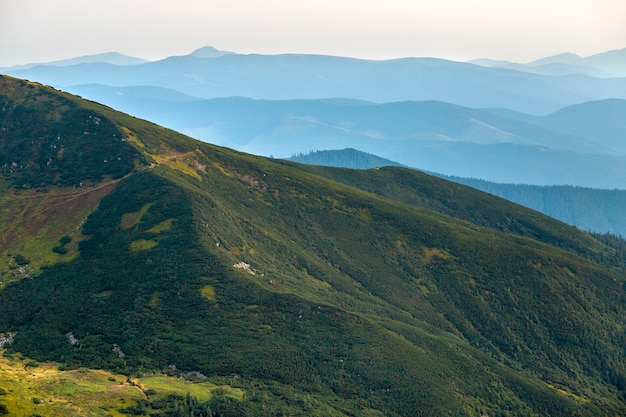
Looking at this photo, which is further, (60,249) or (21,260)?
(60,249)

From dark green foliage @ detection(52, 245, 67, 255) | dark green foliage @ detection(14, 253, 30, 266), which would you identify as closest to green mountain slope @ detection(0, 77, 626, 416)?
dark green foliage @ detection(14, 253, 30, 266)

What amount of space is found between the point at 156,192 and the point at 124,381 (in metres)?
85.1

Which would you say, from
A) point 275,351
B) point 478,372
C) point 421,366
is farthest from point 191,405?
point 478,372

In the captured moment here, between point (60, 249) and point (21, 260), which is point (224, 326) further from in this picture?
point (21, 260)

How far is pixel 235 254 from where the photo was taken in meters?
183

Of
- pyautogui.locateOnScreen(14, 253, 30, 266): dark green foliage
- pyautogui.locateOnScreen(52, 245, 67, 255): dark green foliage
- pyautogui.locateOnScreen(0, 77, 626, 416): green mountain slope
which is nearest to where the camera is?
pyautogui.locateOnScreen(0, 77, 626, 416): green mountain slope

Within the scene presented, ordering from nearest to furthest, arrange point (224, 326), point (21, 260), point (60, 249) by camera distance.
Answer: point (224, 326), point (21, 260), point (60, 249)

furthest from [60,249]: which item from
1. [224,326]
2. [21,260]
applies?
[224,326]

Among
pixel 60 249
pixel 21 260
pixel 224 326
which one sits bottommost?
pixel 224 326

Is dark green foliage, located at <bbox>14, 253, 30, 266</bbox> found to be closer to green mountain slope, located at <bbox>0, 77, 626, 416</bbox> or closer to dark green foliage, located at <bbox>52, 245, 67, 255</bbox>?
green mountain slope, located at <bbox>0, 77, 626, 416</bbox>

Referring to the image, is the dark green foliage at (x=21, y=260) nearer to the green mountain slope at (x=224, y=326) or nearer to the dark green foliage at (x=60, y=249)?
the green mountain slope at (x=224, y=326)

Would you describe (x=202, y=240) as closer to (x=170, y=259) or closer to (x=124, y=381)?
(x=170, y=259)

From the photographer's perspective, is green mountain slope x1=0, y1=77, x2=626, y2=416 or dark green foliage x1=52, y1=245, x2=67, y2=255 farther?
dark green foliage x1=52, y1=245, x2=67, y2=255

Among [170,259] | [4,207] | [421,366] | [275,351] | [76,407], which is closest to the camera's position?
[76,407]
